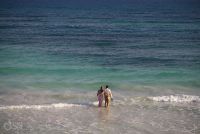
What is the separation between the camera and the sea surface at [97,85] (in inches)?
654

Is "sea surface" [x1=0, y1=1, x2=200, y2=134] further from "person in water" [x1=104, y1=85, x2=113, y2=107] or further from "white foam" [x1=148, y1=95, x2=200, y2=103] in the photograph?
"person in water" [x1=104, y1=85, x2=113, y2=107]

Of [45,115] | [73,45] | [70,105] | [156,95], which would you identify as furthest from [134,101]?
[73,45]

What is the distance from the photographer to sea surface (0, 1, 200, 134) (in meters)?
16.6

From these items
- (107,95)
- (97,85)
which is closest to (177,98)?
(107,95)

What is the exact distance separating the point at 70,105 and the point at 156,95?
5513mm

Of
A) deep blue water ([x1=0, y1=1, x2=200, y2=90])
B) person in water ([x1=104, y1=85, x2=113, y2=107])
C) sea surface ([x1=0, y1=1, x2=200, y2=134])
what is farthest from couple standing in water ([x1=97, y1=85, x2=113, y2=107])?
deep blue water ([x1=0, y1=1, x2=200, y2=90])

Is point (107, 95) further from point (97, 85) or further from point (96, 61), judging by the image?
point (96, 61)

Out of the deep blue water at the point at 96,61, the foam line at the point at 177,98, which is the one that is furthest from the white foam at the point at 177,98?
the deep blue water at the point at 96,61

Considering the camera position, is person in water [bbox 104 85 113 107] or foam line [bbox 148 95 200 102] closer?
person in water [bbox 104 85 113 107]

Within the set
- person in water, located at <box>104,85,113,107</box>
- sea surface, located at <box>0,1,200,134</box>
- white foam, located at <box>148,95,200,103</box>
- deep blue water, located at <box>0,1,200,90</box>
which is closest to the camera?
sea surface, located at <box>0,1,200,134</box>

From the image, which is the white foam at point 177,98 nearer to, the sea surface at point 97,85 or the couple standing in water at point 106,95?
the sea surface at point 97,85

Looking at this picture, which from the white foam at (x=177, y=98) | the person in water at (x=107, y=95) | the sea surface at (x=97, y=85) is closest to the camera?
the sea surface at (x=97, y=85)

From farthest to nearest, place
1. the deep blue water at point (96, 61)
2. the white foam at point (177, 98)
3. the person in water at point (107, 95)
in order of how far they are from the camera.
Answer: the deep blue water at point (96, 61), the white foam at point (177, 98), the person in water at point (107, 95)

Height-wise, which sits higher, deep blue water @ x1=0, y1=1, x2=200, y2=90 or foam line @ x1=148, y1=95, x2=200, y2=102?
deep blue water @ x1=0, y1=1, x2=200, y2=90
